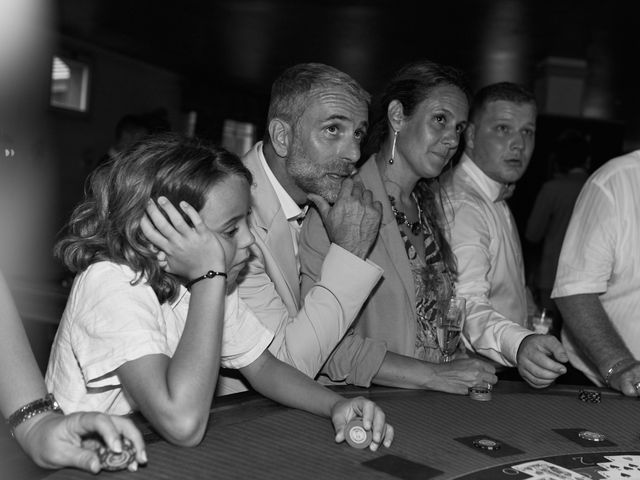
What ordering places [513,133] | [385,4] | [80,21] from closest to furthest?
[513,133]
[385,4]
[80,21]

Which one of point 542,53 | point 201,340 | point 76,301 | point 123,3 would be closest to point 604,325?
point 201,340

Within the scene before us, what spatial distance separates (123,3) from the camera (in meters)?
7.68

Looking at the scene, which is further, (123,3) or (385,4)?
(123,3)

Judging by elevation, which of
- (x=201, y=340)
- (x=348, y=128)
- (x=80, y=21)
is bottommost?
(x=201, y=340)

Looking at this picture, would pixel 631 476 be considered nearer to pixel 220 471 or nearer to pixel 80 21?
pixel 220 471

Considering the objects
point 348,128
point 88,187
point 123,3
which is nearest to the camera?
point 88,187

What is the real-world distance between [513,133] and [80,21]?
6508 mm

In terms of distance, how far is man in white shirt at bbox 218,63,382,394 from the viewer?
1.95 metres

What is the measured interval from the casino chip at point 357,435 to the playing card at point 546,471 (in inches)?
10.3

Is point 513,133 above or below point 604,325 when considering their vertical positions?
above

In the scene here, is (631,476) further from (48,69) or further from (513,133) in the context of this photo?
(48,69)

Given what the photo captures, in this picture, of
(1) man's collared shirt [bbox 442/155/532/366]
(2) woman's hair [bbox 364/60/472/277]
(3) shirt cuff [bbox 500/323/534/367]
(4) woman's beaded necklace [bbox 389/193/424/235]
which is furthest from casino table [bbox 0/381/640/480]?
(2) woman's hair [bbox 364/60/472/277]

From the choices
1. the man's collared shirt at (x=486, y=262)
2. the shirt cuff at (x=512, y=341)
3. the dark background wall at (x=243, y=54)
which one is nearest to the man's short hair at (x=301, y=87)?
the man's collared shirt at (x=486, y=262)

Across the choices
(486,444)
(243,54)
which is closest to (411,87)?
(486,444)
